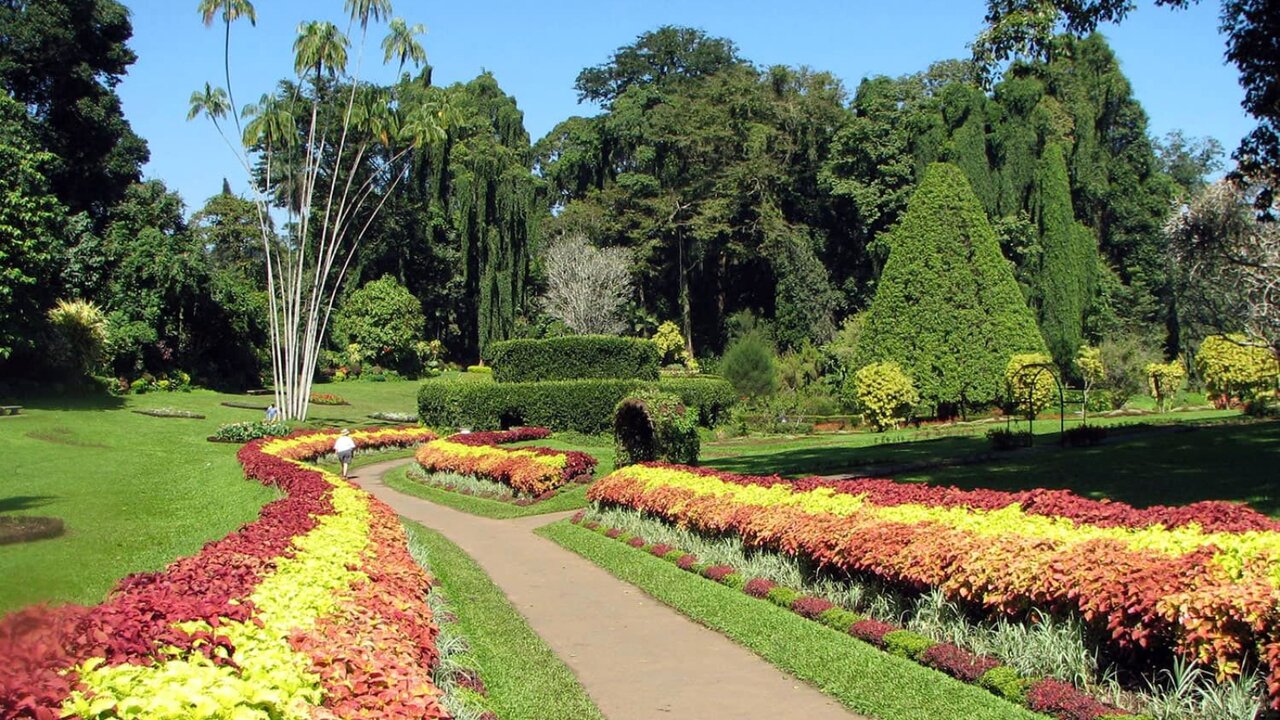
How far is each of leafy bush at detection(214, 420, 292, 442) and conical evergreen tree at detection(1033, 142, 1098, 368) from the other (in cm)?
3402

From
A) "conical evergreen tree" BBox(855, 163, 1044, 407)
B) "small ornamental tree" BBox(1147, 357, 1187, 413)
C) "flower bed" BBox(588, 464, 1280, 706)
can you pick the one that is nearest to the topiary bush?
"flower bed" BBox(588, 464, 1280, 706)

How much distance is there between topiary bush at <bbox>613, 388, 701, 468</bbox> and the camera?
1955cm

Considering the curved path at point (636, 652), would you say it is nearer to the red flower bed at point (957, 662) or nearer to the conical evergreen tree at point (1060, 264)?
the red flower bed at point (957, 662)

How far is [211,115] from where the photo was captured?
A: 36812 millimetres

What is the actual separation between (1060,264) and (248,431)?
121ft

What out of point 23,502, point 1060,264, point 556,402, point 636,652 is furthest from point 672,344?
point 23,502

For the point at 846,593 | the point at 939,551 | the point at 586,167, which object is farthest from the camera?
the point at 586,167

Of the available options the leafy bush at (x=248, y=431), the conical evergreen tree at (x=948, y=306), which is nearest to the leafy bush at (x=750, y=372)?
the conical evergreen tree at (x=948, y=306)

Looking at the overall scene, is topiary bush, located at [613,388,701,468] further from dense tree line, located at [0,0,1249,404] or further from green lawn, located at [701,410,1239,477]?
dense tree line, located at [0,0,1249,404]

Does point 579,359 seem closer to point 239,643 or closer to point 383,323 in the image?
point 383,323

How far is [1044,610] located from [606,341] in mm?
28828

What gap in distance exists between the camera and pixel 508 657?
8703 millimetres

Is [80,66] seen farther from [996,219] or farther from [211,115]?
[996,219]

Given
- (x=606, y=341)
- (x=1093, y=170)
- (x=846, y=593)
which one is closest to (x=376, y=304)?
(x=606, y=341)
